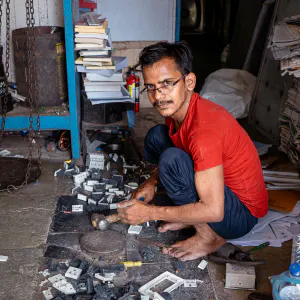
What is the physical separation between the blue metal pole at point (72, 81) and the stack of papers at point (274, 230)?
6.17ft

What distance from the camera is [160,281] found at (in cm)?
249

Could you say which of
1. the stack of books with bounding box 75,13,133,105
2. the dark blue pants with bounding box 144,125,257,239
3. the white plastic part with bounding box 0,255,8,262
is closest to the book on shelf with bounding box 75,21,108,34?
the stack of books with bounding box 75,13,133,105

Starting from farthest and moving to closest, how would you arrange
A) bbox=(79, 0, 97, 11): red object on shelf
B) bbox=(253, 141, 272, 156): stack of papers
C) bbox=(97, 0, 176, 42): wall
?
bbox=(97, 0, 176, 42): wall → bbox=(79, 0, 97, 11): red object on shelf → bbox=(253, 141, 272, 156): stack of papers

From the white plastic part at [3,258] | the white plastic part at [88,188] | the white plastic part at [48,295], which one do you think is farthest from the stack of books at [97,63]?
the white plastic part at [48,295]

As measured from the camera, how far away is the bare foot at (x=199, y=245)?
268 centimetres

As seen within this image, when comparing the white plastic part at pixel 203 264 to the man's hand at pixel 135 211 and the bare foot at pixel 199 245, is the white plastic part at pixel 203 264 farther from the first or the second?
the man's hand at pixel 135 211

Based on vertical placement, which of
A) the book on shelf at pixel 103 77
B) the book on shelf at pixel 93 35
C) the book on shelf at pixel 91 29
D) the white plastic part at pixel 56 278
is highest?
the book on shelf at pixel 91 29

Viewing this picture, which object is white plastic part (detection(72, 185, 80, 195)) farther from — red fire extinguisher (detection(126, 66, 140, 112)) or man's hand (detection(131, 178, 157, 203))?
red fire extinguisher (detection(126, 66, 140, 112))

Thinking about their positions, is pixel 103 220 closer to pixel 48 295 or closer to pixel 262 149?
pixel 48 295

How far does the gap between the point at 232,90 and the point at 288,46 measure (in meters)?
1.90

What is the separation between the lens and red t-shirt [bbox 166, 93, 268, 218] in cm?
224

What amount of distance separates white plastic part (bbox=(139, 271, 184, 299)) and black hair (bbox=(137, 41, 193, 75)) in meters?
1.23

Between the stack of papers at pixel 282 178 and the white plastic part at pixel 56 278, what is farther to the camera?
the stack of papers at pixel 282 178

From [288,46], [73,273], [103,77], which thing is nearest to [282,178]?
[288,46]
